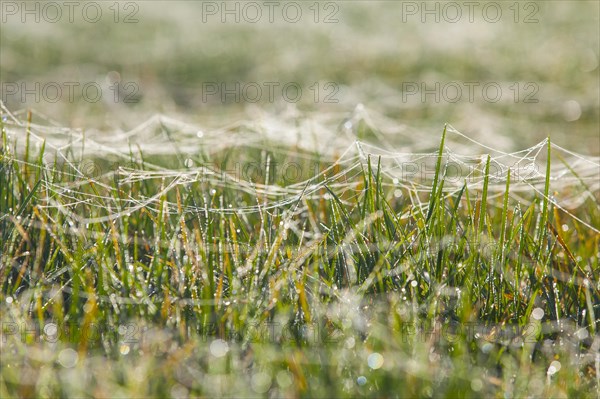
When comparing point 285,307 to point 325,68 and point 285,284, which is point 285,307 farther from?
point 325,68

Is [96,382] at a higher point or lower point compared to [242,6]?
lower

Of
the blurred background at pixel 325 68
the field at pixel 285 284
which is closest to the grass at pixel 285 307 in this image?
the field at pixel 285 284

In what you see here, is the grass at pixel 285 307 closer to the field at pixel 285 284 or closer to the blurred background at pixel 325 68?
the field at pixel 285 284

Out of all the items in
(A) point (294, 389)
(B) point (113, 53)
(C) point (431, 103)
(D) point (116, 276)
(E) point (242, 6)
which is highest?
(E) point (242, 6)

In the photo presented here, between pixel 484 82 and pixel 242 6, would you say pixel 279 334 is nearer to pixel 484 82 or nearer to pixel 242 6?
pixel 484 82

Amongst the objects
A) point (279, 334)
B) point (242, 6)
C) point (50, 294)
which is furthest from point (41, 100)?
point (242, 6)

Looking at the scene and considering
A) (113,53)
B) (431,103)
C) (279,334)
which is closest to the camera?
(279,334)

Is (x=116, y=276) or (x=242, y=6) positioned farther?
(x=242, y=6)

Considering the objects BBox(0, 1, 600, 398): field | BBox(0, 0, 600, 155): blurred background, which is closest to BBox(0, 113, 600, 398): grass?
BBox(0, 1, 600, 398): field
